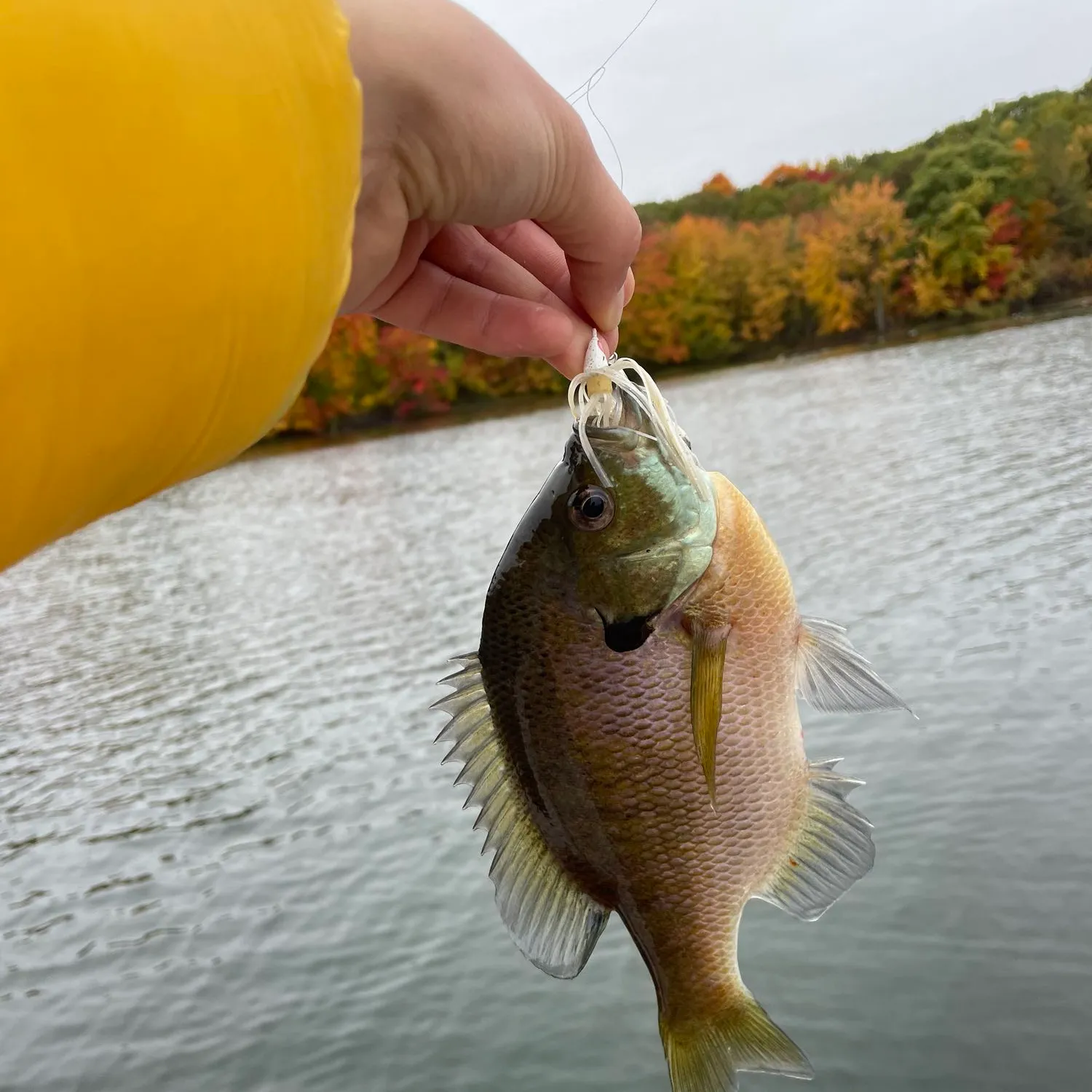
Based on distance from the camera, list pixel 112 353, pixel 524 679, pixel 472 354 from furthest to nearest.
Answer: pixel 472 354 → pixel 524 679 → pixel 112 353

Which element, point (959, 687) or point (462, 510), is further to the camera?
point (462, 510)

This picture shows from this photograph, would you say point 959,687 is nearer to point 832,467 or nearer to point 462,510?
point 832,467

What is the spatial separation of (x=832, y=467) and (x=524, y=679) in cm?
1822

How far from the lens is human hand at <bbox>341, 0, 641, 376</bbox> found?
1.34 meters

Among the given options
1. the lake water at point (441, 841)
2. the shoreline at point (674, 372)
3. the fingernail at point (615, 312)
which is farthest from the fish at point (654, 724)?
the shoreline at point (674, 372)

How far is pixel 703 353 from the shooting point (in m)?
50.4

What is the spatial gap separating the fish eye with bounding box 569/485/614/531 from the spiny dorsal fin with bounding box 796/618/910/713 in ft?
1.43

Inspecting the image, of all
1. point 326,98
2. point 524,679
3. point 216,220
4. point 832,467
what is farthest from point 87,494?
point 832,467

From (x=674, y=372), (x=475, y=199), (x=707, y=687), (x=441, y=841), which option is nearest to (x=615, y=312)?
(x=475, y=199)

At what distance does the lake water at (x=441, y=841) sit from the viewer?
6.33 m

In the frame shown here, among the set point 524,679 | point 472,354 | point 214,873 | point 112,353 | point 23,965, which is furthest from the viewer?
point 472,354

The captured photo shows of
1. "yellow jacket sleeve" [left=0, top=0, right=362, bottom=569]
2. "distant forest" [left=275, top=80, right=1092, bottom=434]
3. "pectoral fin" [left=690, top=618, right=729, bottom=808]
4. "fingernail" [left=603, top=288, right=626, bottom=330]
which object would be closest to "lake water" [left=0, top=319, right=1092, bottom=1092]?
"pectoral fin" [left=690, top=618, right=729, bottom=808]

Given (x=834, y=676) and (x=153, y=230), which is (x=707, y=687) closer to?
(x=834, y=676)

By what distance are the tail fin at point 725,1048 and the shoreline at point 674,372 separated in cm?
4341
